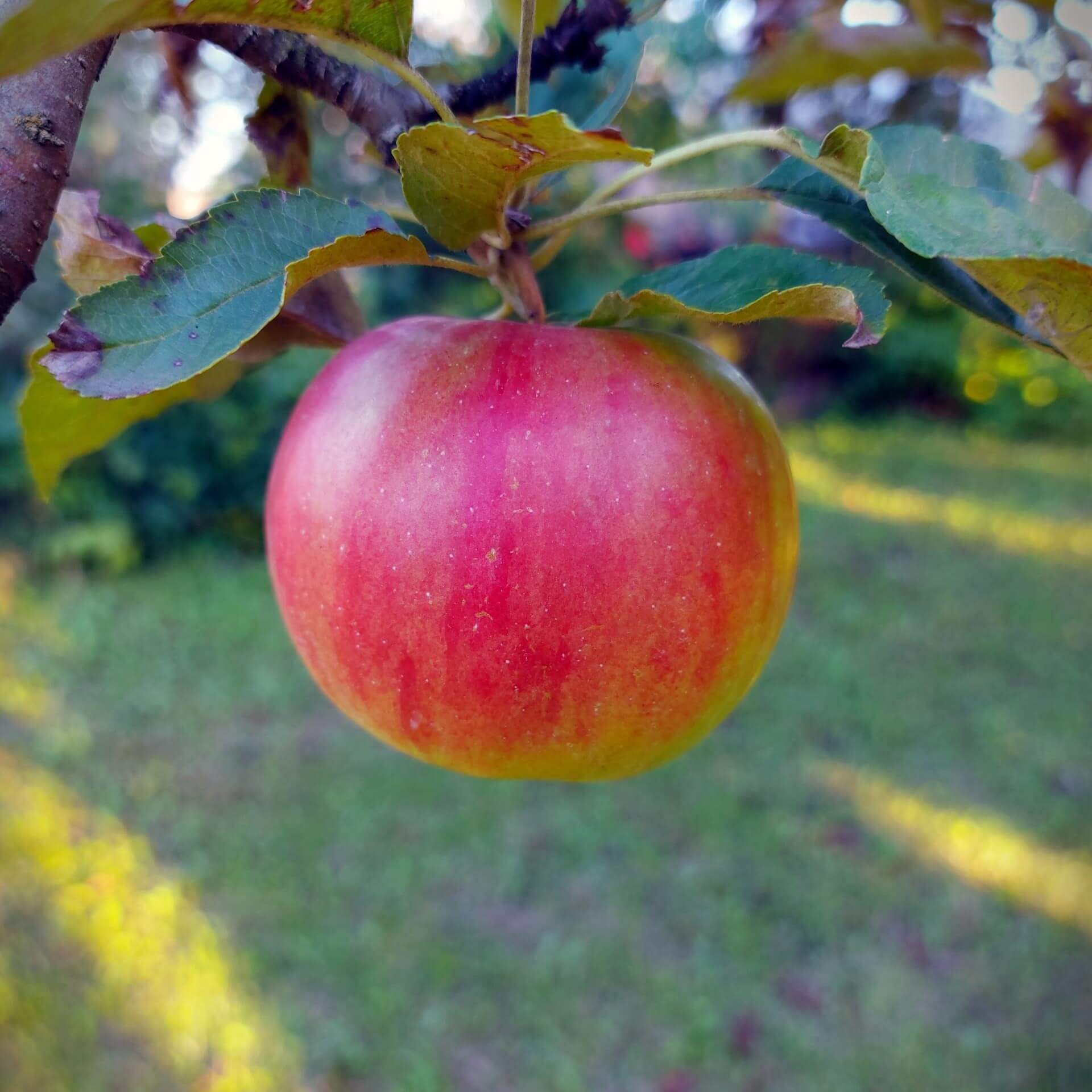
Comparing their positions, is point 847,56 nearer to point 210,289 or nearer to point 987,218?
point 987,218

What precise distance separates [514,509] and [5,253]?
0.25 m

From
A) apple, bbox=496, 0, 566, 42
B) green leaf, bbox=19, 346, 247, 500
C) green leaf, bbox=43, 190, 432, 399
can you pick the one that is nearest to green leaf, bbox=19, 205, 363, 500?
green leaf, bbox=19, 346, 247, 500

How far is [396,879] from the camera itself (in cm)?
220

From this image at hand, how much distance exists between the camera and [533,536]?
49 cm

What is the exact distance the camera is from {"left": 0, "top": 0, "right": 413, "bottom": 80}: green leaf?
280 mm

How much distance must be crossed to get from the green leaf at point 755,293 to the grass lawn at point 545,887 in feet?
5.50

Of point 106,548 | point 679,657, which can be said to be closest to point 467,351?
point 679,657

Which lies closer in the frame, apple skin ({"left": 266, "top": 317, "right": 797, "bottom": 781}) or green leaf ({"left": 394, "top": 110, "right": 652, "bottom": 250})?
green leaf ({"left": 394, "top": 110, "right": 652, "bottom": 250})

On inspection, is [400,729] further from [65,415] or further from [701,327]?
[701,327]

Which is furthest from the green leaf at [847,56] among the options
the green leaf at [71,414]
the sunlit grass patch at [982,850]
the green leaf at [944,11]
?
the sunlit grass patch at [982,850]

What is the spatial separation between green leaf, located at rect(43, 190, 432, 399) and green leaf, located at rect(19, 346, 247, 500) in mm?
98

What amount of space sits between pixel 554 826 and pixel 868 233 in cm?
213

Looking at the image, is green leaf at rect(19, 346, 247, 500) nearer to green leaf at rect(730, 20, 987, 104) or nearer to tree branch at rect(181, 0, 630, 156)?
tree branch at rect(181, 0, 630, 156)

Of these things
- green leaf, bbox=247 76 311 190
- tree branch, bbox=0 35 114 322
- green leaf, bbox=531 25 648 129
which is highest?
tree branch, bbox=0 35 114 322
